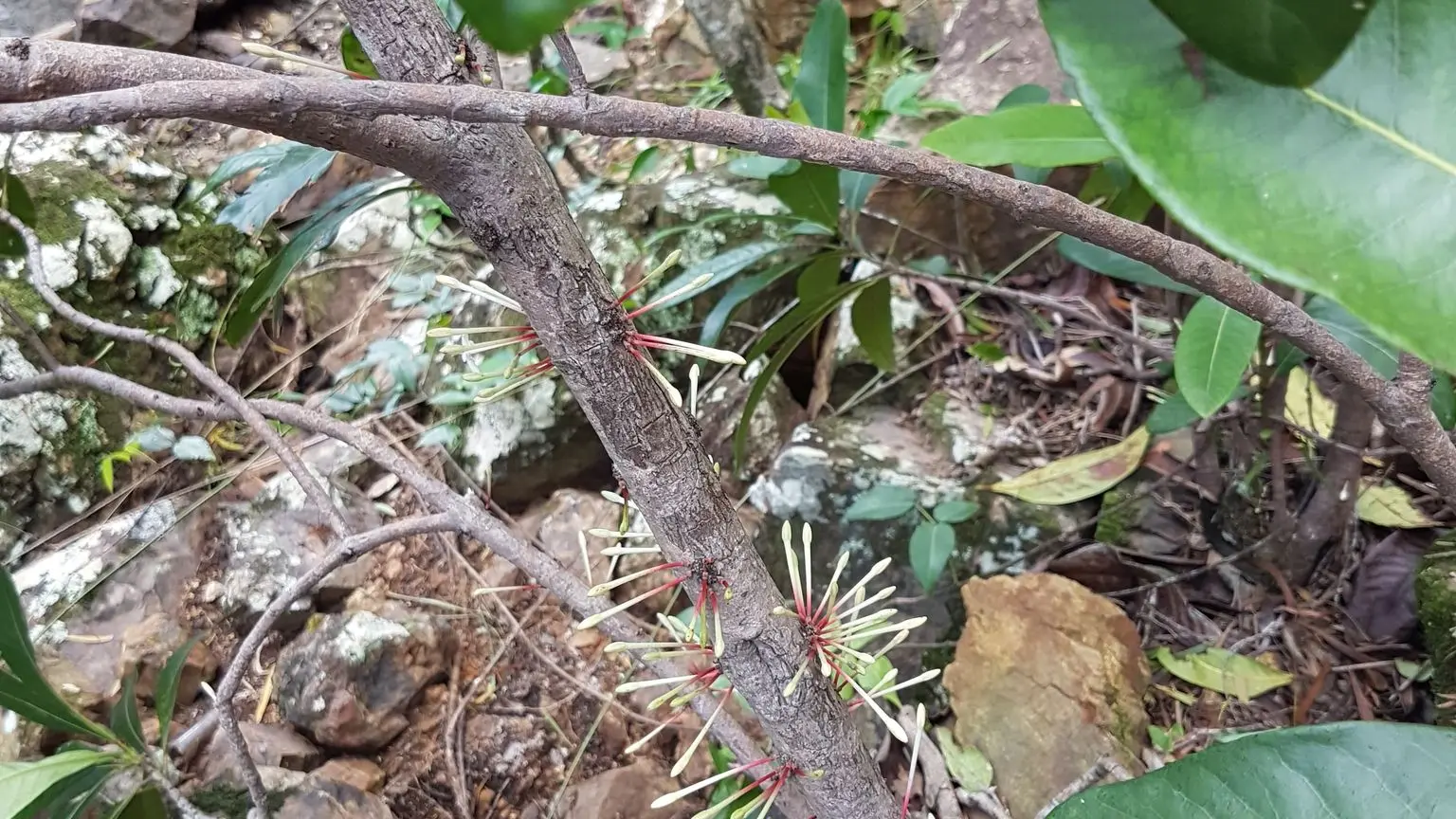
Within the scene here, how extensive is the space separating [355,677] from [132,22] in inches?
82.6

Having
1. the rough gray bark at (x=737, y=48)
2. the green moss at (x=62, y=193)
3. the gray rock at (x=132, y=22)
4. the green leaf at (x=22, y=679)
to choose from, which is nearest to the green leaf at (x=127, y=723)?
the green leaf at (x=22, y=679)

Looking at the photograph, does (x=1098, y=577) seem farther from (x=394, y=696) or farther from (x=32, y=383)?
(x=32, y=383)

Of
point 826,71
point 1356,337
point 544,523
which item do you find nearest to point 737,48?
point 826,71

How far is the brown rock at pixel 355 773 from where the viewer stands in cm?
108

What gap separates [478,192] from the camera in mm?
367

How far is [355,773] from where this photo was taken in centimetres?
110

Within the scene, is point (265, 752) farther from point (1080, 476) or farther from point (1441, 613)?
point (1441, 613)

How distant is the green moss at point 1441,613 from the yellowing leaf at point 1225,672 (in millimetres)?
165

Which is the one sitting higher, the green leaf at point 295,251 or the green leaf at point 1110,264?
the green leaf at point 295,251

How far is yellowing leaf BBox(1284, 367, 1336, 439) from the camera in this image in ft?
3.92

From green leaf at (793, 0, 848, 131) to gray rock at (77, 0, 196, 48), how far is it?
2047 millimetres

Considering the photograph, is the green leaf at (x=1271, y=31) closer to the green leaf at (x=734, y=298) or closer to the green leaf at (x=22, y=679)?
the green leaf at (x=734, y=298)

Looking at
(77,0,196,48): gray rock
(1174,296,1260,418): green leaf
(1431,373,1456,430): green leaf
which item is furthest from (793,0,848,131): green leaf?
(77,0,196,48): gray rock

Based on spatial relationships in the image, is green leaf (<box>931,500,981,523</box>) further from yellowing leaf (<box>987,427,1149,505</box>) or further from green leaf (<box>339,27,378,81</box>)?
green leaf (<box>339,27,378,81</box>)
